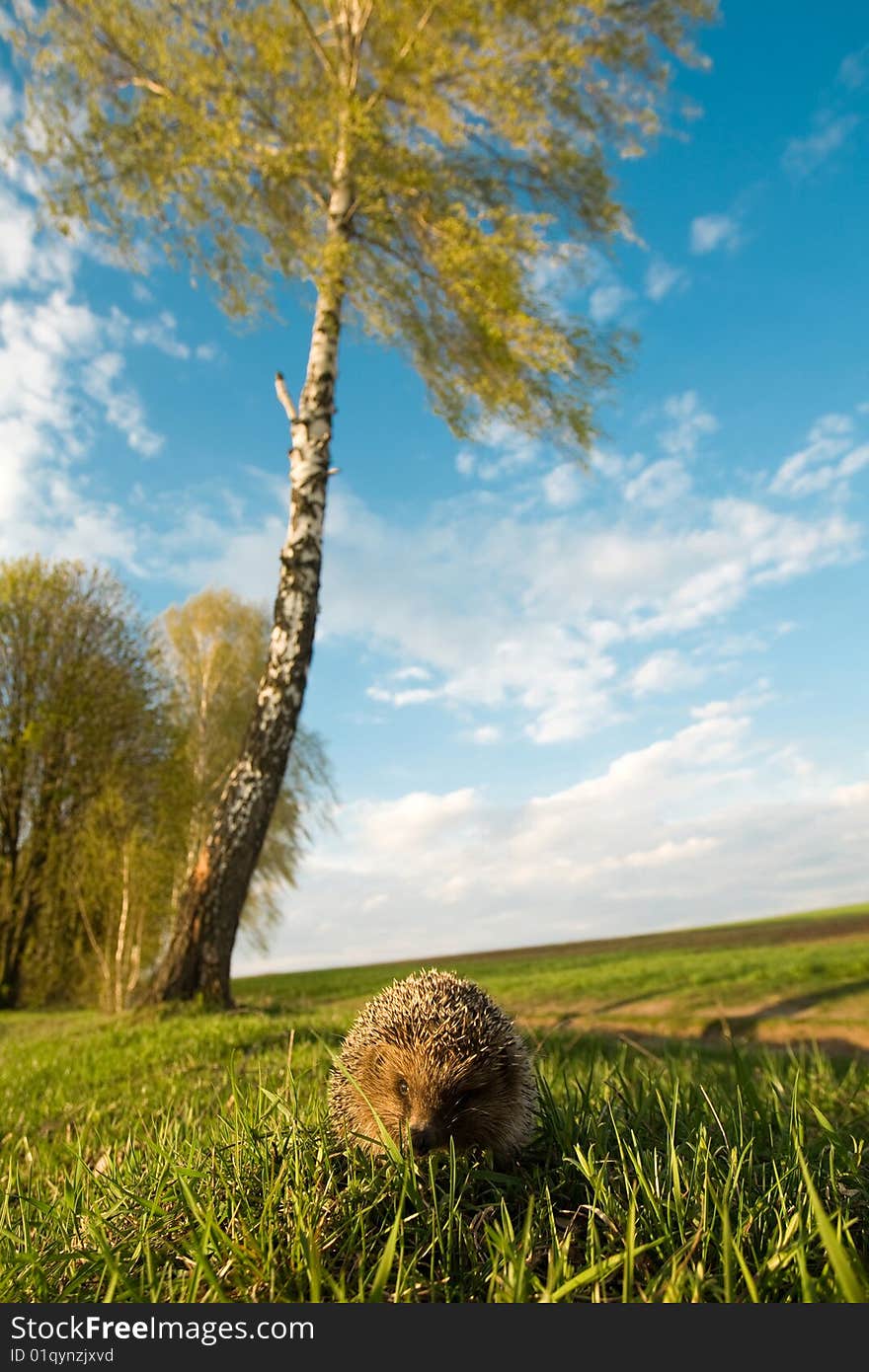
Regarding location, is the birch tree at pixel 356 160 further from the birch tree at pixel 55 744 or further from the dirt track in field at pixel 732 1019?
the birch tree at pixel 55 744

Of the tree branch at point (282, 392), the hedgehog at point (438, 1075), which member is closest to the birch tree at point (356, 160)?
the tree branch at point (282, 392)

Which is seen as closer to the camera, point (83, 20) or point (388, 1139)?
point (388, 1139)

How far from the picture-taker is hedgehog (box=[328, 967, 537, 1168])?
7.59 ft

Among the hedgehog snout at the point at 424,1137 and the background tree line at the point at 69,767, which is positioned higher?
the background tree line at the point at 69,767

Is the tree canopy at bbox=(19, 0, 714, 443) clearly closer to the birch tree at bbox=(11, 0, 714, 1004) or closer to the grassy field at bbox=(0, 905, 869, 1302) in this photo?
the birch tree at bbox=(11, 0, 714, 1004)

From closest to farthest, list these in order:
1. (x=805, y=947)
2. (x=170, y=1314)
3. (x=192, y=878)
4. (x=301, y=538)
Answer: (x=170, y=1314)
(x=192, y=878)
(x=301, y=538)
(x=805, y=947)

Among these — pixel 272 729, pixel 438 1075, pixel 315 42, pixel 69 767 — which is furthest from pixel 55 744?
pixel 438 1075

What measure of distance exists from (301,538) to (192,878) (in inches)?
180

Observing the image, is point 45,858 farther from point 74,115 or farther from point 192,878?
point 74,115

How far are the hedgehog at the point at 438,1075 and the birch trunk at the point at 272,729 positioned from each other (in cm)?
693

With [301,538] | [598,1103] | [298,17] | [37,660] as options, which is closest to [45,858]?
[37,660]

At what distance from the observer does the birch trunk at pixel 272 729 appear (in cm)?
923

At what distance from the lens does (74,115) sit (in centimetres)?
1232

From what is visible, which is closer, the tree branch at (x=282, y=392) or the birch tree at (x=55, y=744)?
the tree branch at (x=282, y=392)
